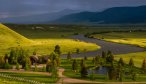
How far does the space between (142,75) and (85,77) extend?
69.6ft

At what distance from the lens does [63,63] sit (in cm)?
16962

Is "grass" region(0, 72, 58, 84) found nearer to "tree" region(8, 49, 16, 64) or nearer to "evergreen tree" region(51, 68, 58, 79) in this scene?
"evergreen tree" region(51, 68, 58, 79)

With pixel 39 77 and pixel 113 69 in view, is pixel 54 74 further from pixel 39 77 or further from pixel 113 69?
pixel 113 69

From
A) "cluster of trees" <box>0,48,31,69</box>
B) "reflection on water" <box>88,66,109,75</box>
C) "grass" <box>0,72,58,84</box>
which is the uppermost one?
"cluster of trees" <box>0,48,31,69</box>

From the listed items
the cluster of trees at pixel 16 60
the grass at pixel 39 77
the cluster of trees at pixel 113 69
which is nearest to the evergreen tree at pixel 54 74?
the grass at pixel 39 77

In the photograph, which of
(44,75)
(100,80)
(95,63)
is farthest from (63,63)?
(100,80)

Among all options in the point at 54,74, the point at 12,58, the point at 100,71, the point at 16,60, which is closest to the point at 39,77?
the point at 54,74

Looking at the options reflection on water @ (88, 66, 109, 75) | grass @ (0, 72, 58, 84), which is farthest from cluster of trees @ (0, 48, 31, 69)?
reflection on water @ (88, 66, 109, 75)

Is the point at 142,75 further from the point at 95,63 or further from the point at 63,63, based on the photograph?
the point at 63,63

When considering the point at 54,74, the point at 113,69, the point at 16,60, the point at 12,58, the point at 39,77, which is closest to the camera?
the point at 39,77

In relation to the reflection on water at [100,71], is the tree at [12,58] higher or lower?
higher

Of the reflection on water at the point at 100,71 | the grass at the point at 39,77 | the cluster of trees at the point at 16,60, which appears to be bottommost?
the reflection on water at the point at 100,71

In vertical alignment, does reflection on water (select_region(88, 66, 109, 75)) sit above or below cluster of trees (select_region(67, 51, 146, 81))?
below

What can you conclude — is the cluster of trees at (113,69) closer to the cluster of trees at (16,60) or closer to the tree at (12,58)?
the cluster of trees at (16,60)
